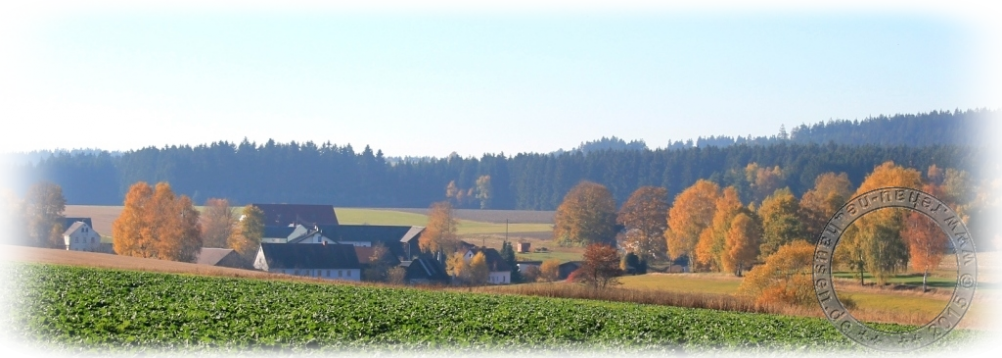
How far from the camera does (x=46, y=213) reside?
111m

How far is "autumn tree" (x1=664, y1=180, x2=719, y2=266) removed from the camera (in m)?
96.2

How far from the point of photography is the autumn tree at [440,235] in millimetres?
106938

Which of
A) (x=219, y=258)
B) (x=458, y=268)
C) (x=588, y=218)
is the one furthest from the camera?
(x=588, y=218)

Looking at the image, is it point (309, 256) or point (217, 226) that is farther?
point (217, 226)

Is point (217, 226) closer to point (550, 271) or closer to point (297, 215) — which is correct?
point (297, 215)

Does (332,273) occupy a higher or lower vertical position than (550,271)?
lower

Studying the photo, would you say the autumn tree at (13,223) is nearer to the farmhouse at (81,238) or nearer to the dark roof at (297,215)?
the farmhouse at (81,238)

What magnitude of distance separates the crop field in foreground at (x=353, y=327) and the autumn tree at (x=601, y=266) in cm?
3243

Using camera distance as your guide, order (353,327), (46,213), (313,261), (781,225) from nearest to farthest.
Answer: (353,327) → (781,225) → (313,261) → (46,213)

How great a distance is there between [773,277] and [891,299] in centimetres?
690

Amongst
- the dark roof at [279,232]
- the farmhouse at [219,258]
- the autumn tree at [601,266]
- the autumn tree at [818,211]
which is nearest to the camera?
the autumn tree at [601,266]

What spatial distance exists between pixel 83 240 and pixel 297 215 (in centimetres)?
2891

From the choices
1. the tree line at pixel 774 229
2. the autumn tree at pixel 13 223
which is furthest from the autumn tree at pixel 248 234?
the tree line at pixel 774 229

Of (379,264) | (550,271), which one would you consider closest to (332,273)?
(379,264)
